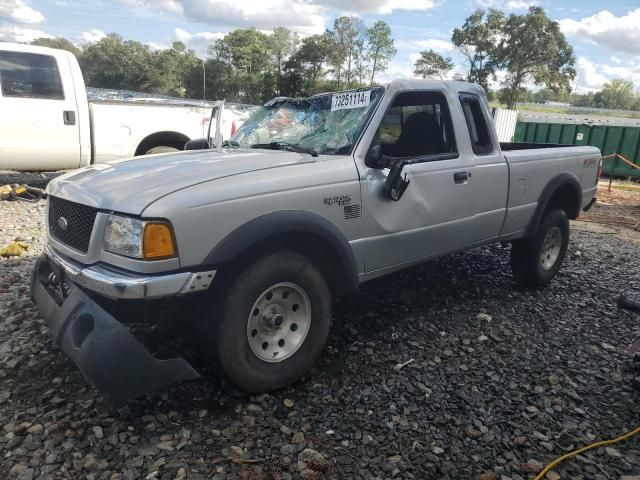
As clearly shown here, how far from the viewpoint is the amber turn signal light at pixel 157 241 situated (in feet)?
7.59

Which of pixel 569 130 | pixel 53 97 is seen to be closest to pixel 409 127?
pixel 53 97

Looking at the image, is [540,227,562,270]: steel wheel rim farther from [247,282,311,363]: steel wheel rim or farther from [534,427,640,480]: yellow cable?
[247,282,311,363]: steel wheel rim

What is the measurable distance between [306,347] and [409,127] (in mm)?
1976

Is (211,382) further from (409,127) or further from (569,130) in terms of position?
(569,130)

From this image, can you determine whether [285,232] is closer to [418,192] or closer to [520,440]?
[418,192]

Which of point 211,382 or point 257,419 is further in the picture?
point 211,382

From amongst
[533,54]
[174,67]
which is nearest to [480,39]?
[533,54]

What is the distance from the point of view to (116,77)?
65.4m

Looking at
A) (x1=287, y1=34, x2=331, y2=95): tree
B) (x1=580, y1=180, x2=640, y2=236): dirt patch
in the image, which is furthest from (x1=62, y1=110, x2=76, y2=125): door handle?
(x1=287, y1=34, x2=331, y2=95): tree

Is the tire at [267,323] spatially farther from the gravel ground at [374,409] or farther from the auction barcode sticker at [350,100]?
the auction barcode sticker at [350,100]

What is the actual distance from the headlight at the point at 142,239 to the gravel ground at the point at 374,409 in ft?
1.47

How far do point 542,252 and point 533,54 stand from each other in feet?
191

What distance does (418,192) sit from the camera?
3.45 meters

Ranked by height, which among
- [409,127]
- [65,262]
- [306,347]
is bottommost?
[306,347]
